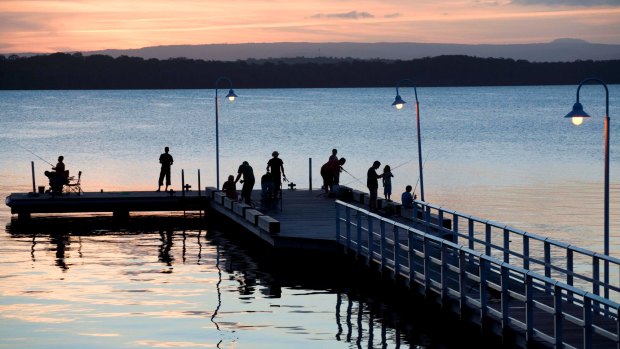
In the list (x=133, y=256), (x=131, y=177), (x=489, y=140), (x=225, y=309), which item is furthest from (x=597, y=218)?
(x=489, y=140)

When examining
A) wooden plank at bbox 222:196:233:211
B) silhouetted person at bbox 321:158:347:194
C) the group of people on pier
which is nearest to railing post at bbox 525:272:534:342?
the group of people on pier

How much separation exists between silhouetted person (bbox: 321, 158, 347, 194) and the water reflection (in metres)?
4.87

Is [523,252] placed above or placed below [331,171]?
below

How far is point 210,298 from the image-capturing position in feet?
86.9

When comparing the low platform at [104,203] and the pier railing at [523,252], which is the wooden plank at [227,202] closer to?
the low platform at [104,203]

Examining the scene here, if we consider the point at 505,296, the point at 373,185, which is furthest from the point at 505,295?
the point at 373,185

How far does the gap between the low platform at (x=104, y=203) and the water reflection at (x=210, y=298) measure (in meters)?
3.54

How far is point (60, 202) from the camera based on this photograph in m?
40.7

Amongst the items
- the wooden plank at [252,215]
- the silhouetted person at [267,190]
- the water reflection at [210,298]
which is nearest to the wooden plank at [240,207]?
the wooden plank at [252,215]

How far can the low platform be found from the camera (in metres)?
40.8

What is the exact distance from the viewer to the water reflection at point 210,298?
22.4 metres

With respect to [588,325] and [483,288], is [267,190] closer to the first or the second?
[483,288]

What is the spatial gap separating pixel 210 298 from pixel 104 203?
15545 mm

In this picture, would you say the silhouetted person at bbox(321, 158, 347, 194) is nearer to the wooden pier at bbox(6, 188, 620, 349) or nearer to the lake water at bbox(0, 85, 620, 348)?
the wooden pier at bbox(6, 188, 620, 349)
